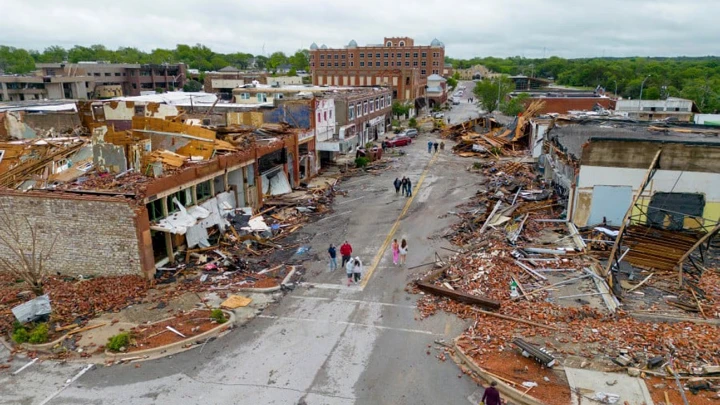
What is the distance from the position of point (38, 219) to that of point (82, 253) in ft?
7.25

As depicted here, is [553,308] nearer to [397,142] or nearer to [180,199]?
[180,199]

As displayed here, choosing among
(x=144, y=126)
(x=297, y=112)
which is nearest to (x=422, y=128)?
(x=297, y=112)

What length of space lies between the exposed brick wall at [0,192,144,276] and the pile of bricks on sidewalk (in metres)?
11.2

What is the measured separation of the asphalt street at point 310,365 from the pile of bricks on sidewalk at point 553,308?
3.87 ft

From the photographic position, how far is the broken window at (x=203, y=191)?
2267 cm

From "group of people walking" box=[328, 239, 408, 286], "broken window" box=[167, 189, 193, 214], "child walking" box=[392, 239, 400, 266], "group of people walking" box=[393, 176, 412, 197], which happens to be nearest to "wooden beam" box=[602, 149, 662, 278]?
"group of people walking" box=[328, 239, 408, 286]

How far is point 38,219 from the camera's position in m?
18.9

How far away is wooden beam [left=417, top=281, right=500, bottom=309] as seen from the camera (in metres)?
15.5

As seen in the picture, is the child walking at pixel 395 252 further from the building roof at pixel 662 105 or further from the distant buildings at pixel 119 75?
the distant buildings at pixel 119 75

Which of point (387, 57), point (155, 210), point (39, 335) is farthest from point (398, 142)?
point (387, 57)

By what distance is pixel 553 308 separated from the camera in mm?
15164

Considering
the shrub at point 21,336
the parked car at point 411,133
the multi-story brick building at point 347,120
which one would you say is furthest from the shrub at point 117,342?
the parked car at point 411,133

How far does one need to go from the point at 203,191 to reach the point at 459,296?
44.3ft

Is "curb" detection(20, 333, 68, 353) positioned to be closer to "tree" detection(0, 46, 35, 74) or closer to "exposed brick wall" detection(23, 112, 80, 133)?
"exposed brick wall" detection(23, 112, 80, 133)
